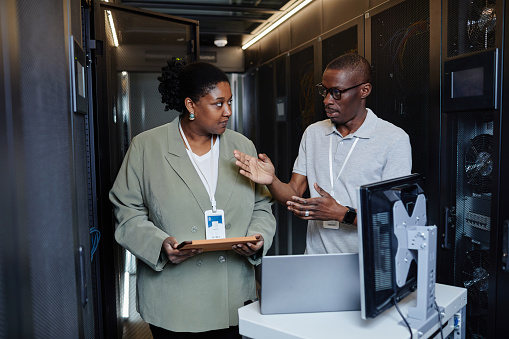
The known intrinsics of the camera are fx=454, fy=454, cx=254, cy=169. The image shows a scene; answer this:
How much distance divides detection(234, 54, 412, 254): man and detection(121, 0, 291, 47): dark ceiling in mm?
Result: 2395

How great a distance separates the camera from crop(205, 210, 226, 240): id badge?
1.78 metres

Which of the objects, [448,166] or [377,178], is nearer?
[377,178]

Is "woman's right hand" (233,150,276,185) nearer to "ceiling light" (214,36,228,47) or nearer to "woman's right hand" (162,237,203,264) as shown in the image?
"woman's right hand" (162,237,203,264)

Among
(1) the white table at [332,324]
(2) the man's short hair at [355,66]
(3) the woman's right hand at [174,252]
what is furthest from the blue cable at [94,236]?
(2) the man's short hair at [355,66]

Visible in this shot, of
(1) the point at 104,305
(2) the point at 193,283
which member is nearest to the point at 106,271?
(1) the point at 104,305

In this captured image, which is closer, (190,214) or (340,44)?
(190,214)

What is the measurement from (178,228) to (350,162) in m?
0.76

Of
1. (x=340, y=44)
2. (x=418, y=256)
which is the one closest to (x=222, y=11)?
(x=340, y=44)

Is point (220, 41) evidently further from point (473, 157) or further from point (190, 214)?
point (190, 214)

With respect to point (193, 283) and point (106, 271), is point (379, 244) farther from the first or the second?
point (106, 271)

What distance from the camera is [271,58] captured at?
16.2 ft

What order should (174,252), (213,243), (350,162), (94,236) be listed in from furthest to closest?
(94,236) < (350,162) < (174,252) < (213,243)

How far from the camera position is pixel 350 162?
74.9 inches

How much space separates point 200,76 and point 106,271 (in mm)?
1190
